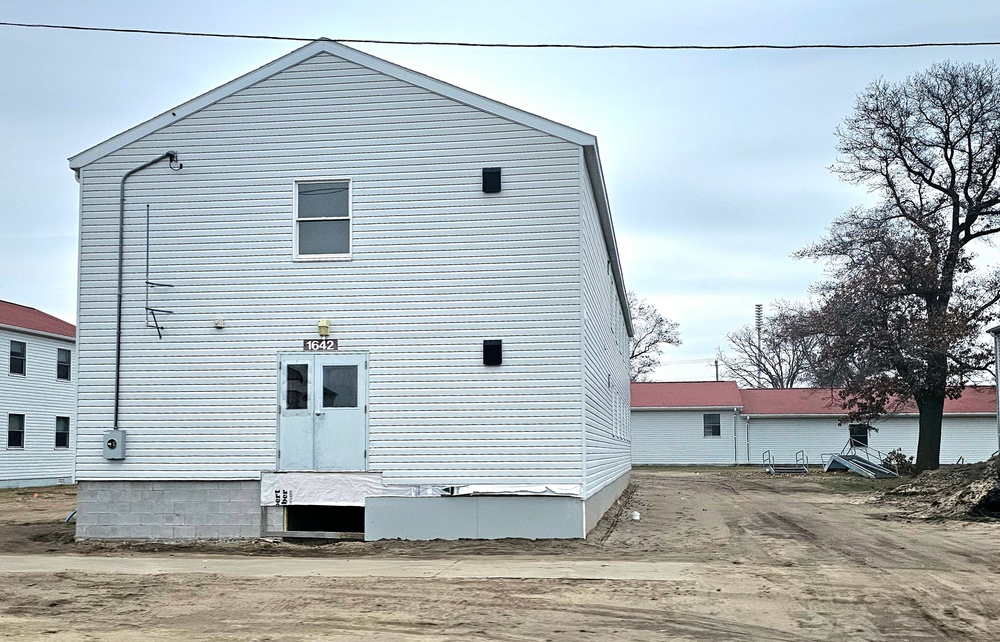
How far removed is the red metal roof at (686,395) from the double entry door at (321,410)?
37.0 metres

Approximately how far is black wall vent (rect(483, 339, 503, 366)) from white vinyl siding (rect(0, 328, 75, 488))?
24.6m

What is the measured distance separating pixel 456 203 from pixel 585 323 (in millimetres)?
2610

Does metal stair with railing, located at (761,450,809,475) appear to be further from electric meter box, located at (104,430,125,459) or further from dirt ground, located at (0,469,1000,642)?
electric meter box, located at (104,430,125,459)

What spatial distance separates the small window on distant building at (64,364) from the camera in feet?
123

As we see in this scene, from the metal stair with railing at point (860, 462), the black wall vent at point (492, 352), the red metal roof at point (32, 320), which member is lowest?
the metal stair with railing at point (860, 462)

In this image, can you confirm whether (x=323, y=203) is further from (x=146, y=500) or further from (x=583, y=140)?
(x=146, y=500)

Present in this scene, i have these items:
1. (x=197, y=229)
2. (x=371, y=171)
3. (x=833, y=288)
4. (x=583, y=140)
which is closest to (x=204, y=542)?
(x=197, y=229)

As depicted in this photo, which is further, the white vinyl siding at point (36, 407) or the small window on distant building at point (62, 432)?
the small window on distant building at point (62, 432)

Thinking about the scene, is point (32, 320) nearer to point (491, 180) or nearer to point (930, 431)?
point (491, 180)

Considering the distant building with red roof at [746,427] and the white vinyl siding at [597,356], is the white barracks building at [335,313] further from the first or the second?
the distant building with red roof at [746,427]

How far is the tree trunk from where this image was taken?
35.1 meters

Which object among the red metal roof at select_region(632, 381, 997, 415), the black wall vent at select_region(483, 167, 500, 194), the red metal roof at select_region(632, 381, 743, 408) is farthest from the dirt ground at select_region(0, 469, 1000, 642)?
the red metal roof at select_region(632, 381, 743, 408)

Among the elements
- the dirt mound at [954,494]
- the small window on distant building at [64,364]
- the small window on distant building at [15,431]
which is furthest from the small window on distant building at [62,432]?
the dirt mound at [954,494]

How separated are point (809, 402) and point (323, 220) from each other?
132 ft
